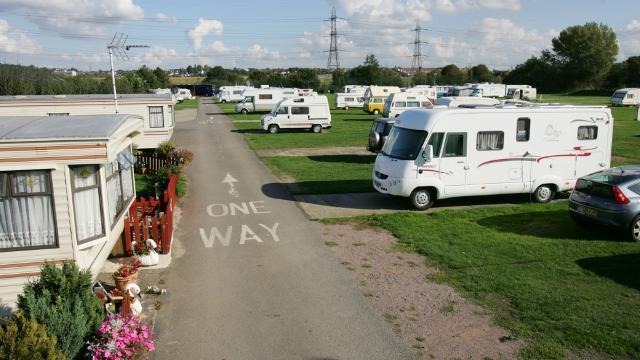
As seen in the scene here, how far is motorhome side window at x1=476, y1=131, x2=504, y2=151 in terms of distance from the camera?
14.6 metres

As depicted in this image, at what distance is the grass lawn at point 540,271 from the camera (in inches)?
285

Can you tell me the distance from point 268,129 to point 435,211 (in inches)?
859

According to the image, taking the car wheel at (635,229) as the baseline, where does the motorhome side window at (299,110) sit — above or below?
above

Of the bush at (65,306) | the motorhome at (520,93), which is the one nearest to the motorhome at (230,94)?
the motorhome at (520,93)

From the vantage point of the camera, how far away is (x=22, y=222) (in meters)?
7.86

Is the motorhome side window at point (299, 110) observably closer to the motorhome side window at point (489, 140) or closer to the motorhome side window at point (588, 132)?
the motorhome side window at point (489, 140)

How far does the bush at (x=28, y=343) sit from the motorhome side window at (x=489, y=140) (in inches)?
472

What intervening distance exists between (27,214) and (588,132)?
49.1 feet

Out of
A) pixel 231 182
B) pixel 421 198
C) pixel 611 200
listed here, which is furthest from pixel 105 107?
pixel 611 200

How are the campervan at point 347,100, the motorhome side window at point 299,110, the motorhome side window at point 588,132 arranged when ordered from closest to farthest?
the motorhome side window at point 588,132 → the motorhome side window at point 299,110 → the campervan at point 347,100

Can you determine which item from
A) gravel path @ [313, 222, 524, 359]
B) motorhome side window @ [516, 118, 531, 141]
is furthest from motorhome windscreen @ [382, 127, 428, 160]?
gravel path @ [313, 222, 524, 359]

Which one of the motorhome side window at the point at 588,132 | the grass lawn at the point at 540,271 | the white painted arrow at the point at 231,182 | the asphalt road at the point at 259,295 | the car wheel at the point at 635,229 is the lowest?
the asphalt road at the point at 259,295

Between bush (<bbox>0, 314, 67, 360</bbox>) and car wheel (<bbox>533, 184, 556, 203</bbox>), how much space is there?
1349cm

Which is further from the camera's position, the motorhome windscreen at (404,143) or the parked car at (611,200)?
the motorhome windscreen at (404,143)
